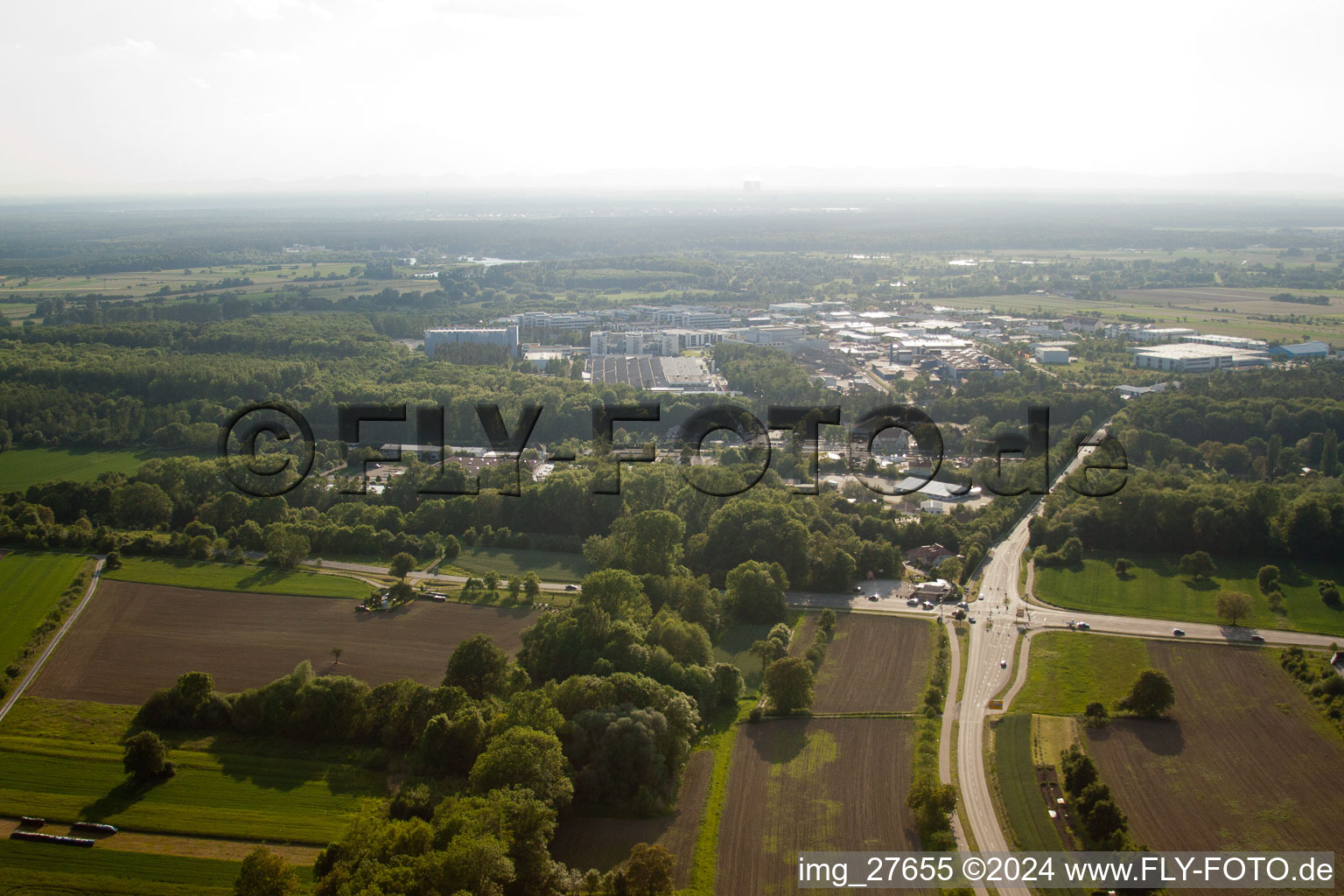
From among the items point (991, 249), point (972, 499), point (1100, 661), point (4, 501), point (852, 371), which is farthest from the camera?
point (991, 249)

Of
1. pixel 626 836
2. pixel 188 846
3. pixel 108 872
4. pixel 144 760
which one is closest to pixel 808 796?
pixel 626 836

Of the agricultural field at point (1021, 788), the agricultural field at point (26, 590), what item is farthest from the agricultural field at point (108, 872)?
the agricultural field at point (1021, 788)

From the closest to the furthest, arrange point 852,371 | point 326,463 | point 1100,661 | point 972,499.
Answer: point 1100,661 < point 972,499 < point 326,463 < point 852,371

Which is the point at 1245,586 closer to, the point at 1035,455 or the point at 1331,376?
the point at 1035,455

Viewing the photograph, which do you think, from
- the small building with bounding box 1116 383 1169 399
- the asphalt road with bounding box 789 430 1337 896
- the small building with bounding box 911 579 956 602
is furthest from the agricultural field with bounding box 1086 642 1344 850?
the small building with bounding box 1116 383 1169 399

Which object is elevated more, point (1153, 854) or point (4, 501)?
point (4, 501)

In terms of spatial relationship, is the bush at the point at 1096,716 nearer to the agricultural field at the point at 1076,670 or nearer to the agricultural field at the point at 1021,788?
the agricultural field at the point at 1076,670

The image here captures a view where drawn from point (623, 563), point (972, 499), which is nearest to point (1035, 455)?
point (972, 499)
